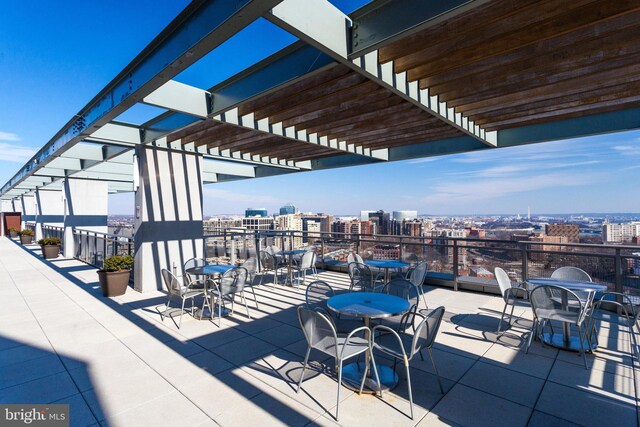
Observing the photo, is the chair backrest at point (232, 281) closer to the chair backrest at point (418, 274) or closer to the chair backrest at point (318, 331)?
the chair backrest at point (318, 331)

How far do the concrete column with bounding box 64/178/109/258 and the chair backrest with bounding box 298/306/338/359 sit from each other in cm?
1182

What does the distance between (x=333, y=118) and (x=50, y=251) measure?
11.6 metres

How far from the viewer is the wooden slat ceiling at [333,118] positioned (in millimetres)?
3408

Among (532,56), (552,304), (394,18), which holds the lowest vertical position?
(552,304)

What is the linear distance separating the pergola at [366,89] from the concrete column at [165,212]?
1.1 inches

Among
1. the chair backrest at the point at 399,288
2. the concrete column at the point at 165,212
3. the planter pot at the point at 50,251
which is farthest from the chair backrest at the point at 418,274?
the planter pot at the point at 50,251

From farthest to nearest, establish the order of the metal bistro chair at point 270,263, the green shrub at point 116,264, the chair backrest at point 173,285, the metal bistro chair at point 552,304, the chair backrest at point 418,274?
the metal bistro chair at point 270,263, the green shrub at point 116,264, the chair backrest at point 418,274, the chair backrest at point 173,285, the metal bistro chair at point 552,304

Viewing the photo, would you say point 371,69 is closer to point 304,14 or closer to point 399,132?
point 304,14

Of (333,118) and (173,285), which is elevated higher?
(333,118)

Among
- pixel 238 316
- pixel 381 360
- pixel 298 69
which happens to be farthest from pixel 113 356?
pixel 298 69

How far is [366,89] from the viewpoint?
342 cm

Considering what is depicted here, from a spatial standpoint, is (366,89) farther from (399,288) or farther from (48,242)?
(48,242)

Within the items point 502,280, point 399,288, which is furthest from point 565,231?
point 399,288

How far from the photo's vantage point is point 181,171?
21.5ft
